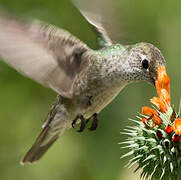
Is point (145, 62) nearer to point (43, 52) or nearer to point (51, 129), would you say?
point (43, 52)

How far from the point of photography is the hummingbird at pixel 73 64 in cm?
345

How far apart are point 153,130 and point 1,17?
1602 millimetres

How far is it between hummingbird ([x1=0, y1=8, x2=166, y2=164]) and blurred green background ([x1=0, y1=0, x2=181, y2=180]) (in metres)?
0.91

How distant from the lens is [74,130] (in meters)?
5.95

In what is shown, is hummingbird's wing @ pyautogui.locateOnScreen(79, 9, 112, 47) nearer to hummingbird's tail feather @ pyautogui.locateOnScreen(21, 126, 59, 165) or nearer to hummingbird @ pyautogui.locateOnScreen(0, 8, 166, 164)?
hummingbird @ pyautogui.locateOnScreen(0, 8, 166, 164)

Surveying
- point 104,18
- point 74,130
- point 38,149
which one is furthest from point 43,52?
point 74,130

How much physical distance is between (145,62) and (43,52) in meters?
0.98

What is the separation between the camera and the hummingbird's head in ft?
12.9

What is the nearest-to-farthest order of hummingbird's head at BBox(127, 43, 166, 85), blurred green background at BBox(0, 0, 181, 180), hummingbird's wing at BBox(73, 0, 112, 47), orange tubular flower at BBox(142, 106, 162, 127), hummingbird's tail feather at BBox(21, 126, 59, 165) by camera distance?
orange tubular flower at BBox(142, 106, 162, 127)
hummingbird's head at BBox(127, 43, 166, 85)
hummingbird's wing at BBox(73, 0, 112, 47)
hummingbird's tail feather at BBox(21, 126, 59, 165)
blurred green background at BBox(0, 0, 181, 180)

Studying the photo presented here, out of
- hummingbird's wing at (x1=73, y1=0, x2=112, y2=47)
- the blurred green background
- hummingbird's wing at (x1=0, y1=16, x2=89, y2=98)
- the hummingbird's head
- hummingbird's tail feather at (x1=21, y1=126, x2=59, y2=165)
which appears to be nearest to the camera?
hummingbird's wing at (x1=0, y1=16, x2=89, y2=98)

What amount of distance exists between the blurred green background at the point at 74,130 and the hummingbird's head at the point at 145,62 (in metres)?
1.56

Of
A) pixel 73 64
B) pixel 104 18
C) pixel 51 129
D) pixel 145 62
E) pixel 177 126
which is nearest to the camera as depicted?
pixel 177 126

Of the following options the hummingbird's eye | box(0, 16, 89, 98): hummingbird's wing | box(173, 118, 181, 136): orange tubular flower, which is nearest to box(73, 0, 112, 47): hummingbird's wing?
box(0, 16, 89, 98): hummingbird's wing

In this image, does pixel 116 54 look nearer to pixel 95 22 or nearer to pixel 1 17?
pixel 95 22
